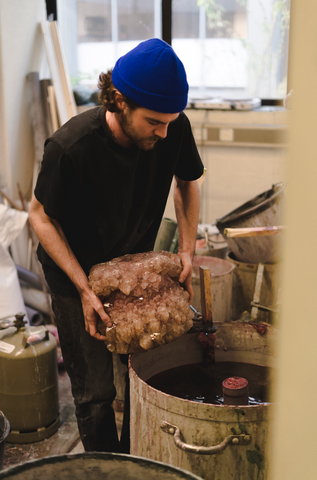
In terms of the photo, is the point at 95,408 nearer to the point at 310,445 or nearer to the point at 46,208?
the point at 46,208

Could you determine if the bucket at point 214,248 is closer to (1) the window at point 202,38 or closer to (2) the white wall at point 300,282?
(1) the window at point 202,38

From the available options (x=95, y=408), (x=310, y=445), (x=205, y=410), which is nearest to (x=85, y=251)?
(x=95, y=408)

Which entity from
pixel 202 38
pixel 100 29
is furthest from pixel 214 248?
pixel 100 29

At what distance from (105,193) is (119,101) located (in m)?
0.32

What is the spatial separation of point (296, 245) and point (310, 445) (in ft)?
0.56

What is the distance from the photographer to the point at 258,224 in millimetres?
2756

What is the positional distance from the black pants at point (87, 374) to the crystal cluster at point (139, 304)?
168 millimetres

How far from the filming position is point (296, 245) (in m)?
0.39

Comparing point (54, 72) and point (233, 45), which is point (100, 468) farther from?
point (233, 45)

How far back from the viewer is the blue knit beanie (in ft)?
4.82

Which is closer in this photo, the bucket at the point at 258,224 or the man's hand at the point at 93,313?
the man's hand at the point at 93,313

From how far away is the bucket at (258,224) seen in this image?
265 centimetres

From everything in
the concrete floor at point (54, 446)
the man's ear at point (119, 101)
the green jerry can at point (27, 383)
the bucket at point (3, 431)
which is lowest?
the concrete floor at point (54, 446)

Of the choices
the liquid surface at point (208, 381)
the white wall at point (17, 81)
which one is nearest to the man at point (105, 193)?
the liquid surface at point (208, 381)
